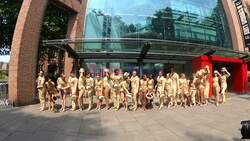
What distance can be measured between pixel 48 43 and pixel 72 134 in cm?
1047

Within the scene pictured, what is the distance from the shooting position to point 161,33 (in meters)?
26.4

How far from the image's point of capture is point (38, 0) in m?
18.5

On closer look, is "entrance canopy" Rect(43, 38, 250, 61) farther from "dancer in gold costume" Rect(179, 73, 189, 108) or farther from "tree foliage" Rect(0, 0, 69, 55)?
"dancer in gold costume" Rect(179, 73, 189, 108)

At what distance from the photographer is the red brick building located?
74.1 feet

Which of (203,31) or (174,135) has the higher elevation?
(203,31)

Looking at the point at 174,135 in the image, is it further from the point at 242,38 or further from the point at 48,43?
the point at 242,38

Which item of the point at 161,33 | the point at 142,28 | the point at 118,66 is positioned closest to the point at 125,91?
the point at 118,66

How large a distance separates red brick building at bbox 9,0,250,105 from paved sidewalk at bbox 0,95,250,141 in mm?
6188

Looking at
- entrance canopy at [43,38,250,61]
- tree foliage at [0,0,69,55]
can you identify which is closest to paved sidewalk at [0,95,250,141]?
entrance canopy at [43,38,250,61]

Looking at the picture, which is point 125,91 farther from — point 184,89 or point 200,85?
point 200,85

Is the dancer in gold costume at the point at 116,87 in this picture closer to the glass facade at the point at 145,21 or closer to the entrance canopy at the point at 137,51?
the entrance canopy at the point at 137,51

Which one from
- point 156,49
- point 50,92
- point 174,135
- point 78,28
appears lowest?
point 174,135

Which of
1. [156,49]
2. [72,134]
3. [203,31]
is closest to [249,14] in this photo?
[203,31]

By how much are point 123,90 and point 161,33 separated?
12.1 m
